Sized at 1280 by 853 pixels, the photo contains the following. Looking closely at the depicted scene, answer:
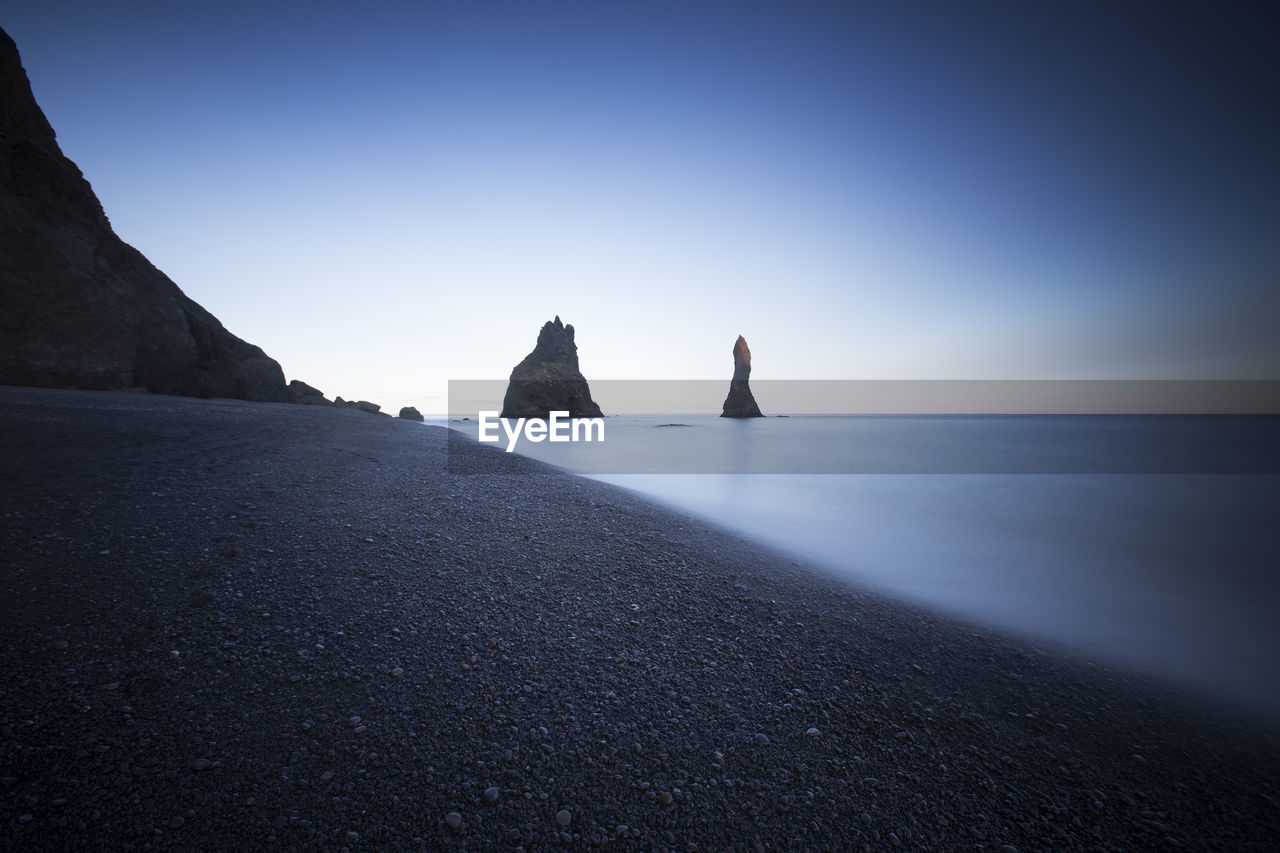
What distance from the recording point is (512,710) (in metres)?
2.51

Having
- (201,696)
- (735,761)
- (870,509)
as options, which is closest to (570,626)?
(735,761)

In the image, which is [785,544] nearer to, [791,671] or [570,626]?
[791,671]

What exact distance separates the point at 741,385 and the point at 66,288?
88.1 m

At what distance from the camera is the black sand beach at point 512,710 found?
1.91 metres

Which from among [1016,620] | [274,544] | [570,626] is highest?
[274,544]

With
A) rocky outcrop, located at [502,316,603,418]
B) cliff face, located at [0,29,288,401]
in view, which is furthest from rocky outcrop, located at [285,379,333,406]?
rocky outcrop, located at [502,316,603,418]

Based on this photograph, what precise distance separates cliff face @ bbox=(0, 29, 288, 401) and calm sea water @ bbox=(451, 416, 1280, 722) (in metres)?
14.6

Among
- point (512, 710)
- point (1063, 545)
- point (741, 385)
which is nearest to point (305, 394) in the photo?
point (512, 710)

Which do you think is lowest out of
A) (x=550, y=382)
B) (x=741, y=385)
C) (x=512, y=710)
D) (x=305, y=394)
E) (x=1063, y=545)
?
(x=1063, y=545)

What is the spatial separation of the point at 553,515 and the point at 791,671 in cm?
369

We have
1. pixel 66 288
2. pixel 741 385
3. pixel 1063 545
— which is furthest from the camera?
pixel 741 385

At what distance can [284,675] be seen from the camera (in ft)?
8.37

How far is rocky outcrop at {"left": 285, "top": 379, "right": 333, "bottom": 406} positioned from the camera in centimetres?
2574

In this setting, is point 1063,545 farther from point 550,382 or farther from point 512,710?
point 550,382
